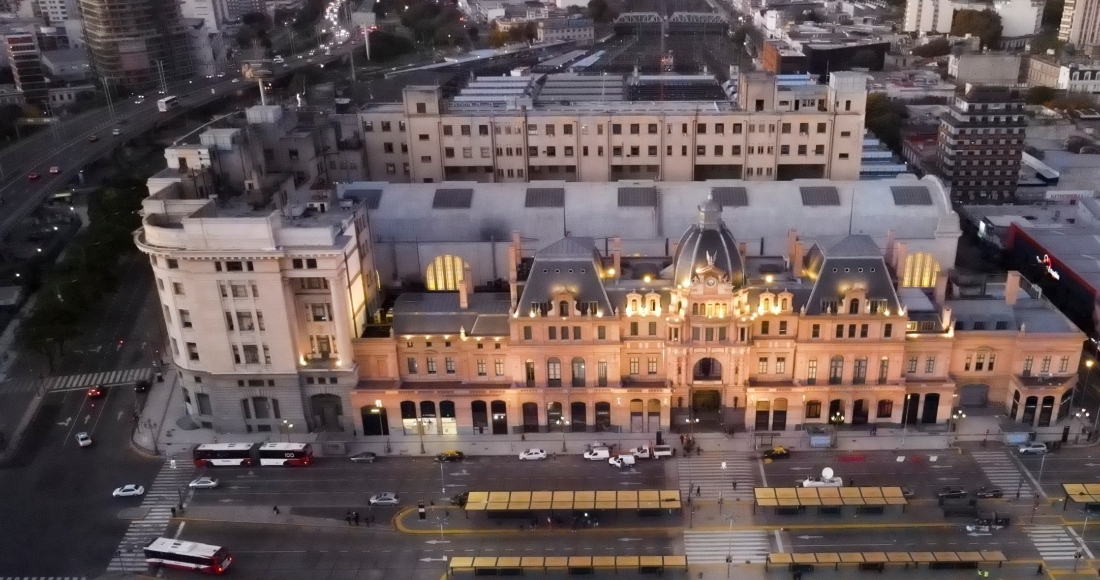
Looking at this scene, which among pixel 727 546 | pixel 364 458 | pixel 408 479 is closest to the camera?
pixel 727 546

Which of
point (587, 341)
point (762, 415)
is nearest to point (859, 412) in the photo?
point (762, 415)

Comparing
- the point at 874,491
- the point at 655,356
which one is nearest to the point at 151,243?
the point at 655,356

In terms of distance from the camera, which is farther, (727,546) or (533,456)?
(533,456)

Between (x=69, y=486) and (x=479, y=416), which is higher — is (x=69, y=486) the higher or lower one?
the lower one

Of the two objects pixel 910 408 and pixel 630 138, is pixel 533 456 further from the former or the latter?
pixel 630 138

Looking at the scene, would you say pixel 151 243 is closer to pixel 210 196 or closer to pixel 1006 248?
pixel 210 196

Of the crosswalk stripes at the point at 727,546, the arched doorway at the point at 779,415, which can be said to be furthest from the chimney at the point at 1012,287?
the crosswalk stripes at the point at 727,546

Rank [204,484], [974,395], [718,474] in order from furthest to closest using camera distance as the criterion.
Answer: [974,395], [204,484], [718,474]
